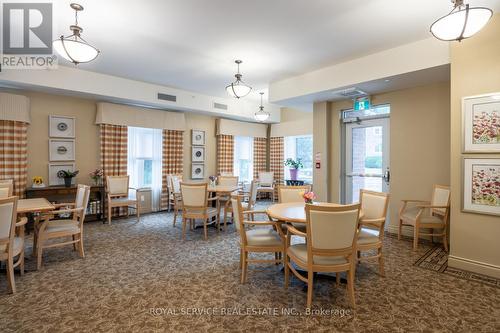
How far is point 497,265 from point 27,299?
475 centimetres

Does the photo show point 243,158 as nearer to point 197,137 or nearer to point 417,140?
point 197,137

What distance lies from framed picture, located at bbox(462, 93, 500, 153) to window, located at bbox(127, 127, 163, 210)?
5720mm

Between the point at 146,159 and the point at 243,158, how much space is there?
2.98 m

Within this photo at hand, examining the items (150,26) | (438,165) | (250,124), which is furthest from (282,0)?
(250,124)

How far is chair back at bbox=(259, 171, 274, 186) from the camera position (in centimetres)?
784

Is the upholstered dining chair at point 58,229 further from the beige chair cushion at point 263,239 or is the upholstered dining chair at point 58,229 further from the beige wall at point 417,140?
the beige wall at point 417,140

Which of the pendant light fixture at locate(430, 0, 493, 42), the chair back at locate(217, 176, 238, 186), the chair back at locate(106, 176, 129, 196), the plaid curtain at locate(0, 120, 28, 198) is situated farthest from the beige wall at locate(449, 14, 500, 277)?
the plaid curtain at locate(0, 120, 28, 198)

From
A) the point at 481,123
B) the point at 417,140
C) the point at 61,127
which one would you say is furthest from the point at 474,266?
the point at 61,127

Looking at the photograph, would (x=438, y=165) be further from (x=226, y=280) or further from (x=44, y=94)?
(x=44, y=94)

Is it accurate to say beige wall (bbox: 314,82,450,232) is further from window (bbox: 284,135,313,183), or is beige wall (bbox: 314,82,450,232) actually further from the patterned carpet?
window (bbox: 284,135,313,183)

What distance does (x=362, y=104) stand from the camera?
482cm

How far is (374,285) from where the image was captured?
267 cm

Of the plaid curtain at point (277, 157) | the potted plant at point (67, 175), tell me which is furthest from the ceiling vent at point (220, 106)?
the potted plant at point (67, 175)

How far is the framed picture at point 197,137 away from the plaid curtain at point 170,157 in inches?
13.6
